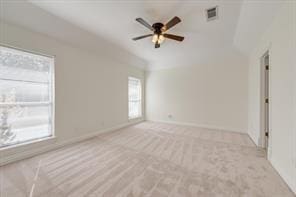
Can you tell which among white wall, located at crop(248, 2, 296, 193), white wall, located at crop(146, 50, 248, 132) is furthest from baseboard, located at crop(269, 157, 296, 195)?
white wall, located at crop(146, 50, 248, 132)

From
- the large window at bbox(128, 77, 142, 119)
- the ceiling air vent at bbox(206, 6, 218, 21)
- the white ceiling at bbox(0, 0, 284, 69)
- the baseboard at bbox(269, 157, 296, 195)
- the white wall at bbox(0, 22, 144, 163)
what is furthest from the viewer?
the large window at bbox(128, 77, 142, 119)

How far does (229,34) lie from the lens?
11.2ft

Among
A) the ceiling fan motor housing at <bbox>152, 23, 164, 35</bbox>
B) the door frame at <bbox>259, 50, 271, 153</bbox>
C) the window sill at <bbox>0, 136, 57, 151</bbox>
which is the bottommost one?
the window sill at <bbox>0, 136, 57, 151</bbox>

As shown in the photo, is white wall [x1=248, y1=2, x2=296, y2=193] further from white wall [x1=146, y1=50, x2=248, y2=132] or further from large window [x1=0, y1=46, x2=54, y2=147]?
large window [x1=0, y1=46, x2=54, y2=147]

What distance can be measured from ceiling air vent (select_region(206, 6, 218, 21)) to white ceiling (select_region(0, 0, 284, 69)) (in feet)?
0.23

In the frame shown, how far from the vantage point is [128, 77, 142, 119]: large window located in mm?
5830

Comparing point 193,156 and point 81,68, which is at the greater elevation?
point 81,68

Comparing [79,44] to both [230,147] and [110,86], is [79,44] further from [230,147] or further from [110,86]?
[230,147]

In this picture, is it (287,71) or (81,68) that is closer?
(287,71)

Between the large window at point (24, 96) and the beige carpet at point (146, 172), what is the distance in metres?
0.59

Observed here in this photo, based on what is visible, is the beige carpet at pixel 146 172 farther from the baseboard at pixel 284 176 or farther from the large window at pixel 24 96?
the large window at pixel 24 96

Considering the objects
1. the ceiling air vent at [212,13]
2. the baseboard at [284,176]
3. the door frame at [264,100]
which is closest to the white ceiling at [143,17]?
the ceiling air vent at [212,13]

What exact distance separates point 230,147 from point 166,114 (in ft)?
10.1

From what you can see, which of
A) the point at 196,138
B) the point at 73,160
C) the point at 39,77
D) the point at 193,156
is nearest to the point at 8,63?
Result: the point at 39,77
